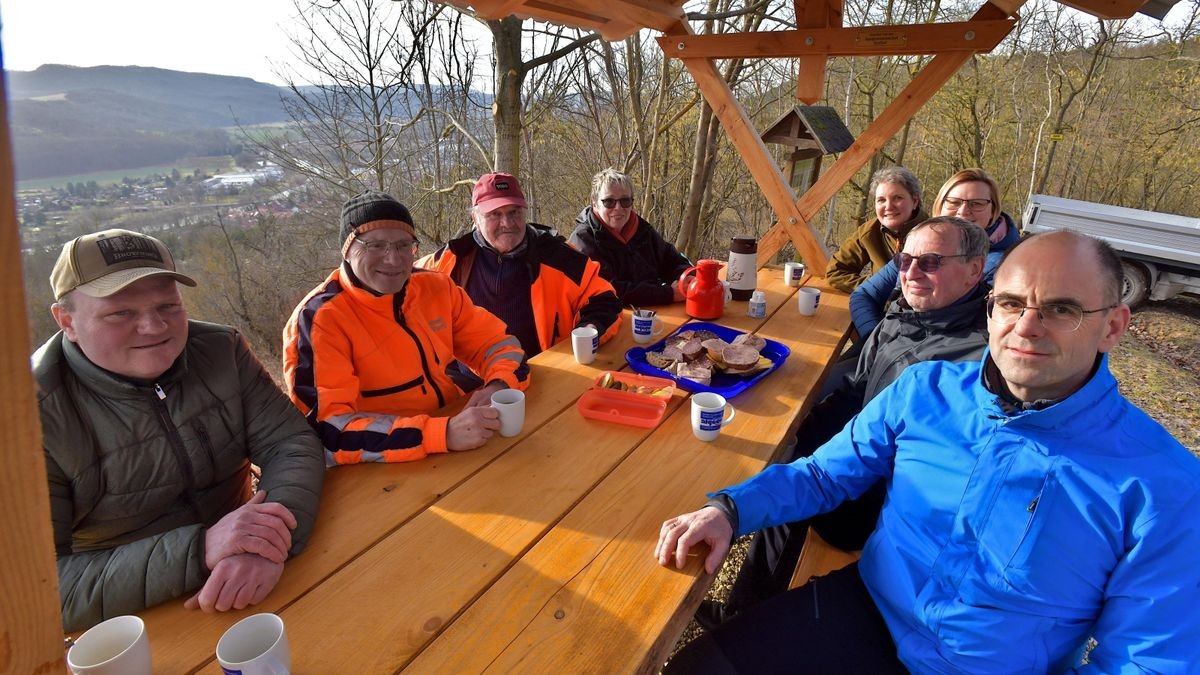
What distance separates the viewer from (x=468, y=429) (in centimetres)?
175

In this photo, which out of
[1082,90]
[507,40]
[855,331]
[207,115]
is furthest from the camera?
[1082,90]

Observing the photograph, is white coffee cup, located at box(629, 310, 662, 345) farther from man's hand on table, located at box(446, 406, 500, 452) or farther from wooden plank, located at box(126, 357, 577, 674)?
man's hand on table, located at box(446, 406, 500, 452)

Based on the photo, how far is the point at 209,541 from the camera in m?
1.25

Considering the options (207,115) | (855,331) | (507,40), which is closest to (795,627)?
(855,331)

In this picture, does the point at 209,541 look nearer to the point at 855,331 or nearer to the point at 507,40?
the point at 855,331

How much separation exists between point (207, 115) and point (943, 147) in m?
14.5

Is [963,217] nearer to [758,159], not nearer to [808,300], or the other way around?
[808,300]

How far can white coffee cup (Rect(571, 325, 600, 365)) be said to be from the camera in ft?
7.88

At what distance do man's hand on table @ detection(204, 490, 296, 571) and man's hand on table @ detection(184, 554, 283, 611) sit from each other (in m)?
0.02

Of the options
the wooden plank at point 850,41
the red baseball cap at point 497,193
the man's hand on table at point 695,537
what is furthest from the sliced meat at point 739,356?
the wooden plank at point 850,41

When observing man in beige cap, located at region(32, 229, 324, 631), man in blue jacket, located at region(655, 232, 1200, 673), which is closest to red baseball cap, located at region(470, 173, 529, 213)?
man in beige cap, located at region(32, 229, 324, 631)

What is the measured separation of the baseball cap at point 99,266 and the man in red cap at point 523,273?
1.59 metres

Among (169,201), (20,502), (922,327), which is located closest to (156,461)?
(20,502)

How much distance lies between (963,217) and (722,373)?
1748 mm
